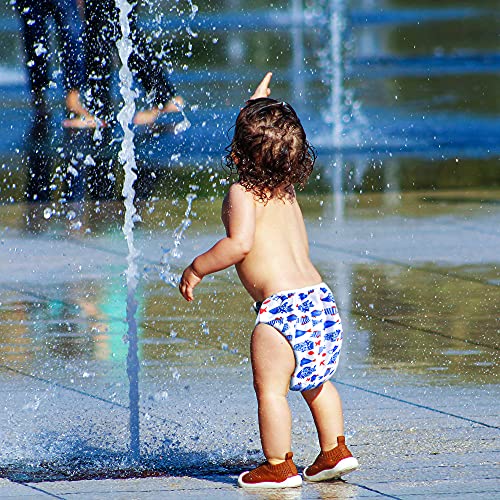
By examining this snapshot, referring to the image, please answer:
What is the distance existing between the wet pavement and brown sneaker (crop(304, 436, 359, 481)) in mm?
51

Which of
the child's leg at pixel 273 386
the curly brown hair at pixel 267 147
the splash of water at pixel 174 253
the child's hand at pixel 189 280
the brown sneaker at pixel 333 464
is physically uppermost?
the curly brown hair at pixel 267 147

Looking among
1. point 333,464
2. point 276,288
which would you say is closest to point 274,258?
point 276,288

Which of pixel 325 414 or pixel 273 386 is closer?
pixel 273 386

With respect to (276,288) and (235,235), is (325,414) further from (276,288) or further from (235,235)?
(235,235)

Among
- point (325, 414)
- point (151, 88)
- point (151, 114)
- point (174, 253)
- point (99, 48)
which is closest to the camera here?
point (325, 414)

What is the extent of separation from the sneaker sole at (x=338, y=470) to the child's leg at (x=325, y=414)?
0.07 meters

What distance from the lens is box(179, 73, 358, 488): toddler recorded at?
3688 mm

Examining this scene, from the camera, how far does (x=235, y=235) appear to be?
3.68m

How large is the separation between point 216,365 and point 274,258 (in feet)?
4.80

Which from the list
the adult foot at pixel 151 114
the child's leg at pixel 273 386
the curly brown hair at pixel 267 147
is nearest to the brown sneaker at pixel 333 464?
the child's leg at pixel 273 386

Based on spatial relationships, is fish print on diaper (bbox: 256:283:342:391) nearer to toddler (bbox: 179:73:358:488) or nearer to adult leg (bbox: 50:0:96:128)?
toddler (bbox: 179:73:358:488)

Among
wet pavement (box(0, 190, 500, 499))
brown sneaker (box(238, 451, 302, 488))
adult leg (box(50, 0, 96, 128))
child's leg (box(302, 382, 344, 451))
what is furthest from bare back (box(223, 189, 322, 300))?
adult leg (box(50, 0, 96, 128))

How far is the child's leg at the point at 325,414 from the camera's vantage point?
3.80 meters

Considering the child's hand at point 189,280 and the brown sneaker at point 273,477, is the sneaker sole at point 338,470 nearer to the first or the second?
the brown sneaker at point 273,477
